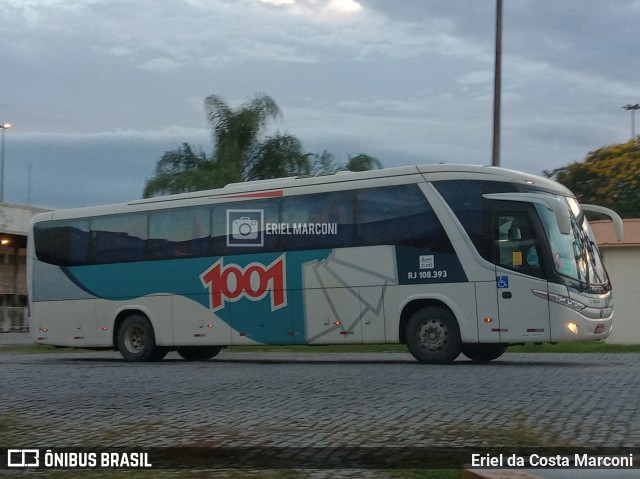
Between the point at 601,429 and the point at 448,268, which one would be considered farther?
the point at 448,268

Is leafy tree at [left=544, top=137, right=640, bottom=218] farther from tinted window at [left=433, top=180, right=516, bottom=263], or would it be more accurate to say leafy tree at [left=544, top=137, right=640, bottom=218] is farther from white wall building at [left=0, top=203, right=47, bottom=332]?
tinted window at [left=433, top=180, right=516, bottom=263]

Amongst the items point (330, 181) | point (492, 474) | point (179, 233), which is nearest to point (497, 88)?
point (330, 181)

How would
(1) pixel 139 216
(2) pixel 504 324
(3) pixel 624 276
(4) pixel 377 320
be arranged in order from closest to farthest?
(2) pixel 504 324
(4) pixel 377 320
(1) pixel 139 216
(3) pixel 624 276

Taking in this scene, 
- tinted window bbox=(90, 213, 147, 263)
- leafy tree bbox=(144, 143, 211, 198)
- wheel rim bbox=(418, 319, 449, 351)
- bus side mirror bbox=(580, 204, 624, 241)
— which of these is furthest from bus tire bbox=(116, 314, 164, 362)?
leafy tree bbox=(144, 143, 211, 198)

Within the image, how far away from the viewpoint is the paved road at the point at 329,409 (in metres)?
9.34

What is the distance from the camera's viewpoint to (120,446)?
9258mm

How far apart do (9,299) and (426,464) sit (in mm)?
52508

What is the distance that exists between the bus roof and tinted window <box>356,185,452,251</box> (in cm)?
36

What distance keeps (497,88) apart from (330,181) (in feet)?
30.3

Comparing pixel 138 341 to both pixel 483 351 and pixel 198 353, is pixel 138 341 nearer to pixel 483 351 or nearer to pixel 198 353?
pixel 198 353

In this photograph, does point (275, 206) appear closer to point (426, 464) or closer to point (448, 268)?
point (448, 268)

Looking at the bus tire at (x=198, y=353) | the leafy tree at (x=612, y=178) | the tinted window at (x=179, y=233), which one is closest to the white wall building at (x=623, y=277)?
the bus tire at (x=198, y=353)

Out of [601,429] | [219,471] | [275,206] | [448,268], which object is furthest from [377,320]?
[219,471]

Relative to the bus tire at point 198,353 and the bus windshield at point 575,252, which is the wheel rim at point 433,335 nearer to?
the bus windshield at point 575,252
